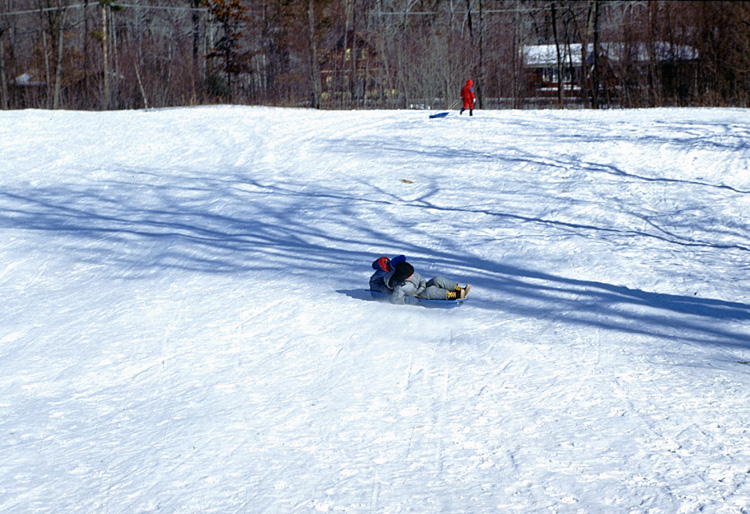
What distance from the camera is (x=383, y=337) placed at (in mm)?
6020

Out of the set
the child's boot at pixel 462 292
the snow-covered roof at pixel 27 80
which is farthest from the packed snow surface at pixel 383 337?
the snow-covered roof at pixel 27 80

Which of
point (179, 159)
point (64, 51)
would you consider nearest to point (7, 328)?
point (179, 159)

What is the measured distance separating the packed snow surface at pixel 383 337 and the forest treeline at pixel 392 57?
1456 cm

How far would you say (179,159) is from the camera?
586 inches

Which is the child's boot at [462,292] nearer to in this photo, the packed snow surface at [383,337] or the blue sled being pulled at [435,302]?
the blue sled being pulled at [435,302]

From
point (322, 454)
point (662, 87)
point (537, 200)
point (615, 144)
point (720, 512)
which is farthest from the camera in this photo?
point (662, 87)

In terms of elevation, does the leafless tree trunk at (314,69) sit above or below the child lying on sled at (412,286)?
above

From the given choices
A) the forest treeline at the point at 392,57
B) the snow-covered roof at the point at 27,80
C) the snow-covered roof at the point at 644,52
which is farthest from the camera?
the snow-covered roof at the point at 27,80

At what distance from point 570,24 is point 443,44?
13.1 m

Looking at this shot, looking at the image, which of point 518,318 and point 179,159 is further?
point 179,159

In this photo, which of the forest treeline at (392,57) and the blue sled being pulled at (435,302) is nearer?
the blue sled being pulled at (435,302)

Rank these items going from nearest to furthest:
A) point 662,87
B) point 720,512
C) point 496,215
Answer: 1. point 720,512
2. point 496,215
3. point 662,87

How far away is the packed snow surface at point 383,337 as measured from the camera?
3.85 metres

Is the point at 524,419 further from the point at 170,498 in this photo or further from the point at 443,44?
the point at 443,44
